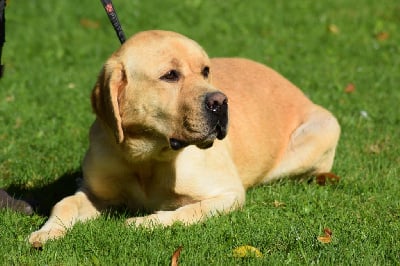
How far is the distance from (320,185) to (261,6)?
7.34 m

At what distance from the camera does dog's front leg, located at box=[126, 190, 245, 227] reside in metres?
5.47

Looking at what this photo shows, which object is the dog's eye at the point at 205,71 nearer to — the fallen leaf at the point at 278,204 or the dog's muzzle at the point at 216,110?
the dog's muzzle at the point at 216,110

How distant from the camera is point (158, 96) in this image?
5.36 metres

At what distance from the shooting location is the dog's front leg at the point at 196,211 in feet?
18.0

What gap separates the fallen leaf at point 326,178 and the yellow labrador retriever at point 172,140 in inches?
4.2

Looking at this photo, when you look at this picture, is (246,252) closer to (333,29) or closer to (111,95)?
(111,95)

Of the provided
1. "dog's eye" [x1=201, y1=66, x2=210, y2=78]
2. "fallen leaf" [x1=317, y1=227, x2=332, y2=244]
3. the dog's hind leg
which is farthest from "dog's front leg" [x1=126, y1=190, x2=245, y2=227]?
the dog's hind leg

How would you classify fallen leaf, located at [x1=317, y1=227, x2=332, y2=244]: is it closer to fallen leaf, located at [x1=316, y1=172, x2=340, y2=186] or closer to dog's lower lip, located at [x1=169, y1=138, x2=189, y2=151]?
dog's lower lip, located at [x1=169, y1=138, x2=189, y2=151]

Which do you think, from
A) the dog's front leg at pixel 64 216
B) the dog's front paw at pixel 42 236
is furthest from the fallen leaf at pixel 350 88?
the dog's front paw at pixel 42 236

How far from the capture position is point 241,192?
6012mm

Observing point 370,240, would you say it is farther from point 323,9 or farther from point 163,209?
point 323,9

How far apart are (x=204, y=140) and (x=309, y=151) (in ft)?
6.87

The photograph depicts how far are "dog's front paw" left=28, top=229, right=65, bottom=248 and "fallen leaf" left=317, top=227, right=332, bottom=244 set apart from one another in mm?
1701

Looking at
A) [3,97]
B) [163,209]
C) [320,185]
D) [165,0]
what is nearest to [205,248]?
[163,209]
